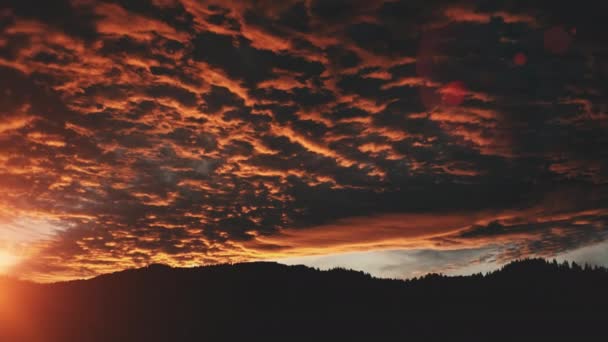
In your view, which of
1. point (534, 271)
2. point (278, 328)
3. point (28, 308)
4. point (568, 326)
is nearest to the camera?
point (568, 326)

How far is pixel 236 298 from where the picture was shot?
59.2 m

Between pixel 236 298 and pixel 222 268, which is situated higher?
pixel 222 268

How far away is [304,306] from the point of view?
57406mm

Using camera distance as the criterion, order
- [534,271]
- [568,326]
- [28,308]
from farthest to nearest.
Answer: [28,308]
[534,271]
[568,326]

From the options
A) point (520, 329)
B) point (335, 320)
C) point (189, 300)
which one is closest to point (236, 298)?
point (189, 300)

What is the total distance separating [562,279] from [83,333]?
57.0 meters

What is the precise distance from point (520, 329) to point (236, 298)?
33644 millimetres

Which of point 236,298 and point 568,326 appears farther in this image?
point 236,298

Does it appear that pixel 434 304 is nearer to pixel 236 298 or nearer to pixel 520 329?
pixel 520 329

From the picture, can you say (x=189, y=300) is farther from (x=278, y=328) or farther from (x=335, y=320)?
(x=335, y=320)

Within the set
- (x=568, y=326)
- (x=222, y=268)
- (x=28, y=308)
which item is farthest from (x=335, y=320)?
(x=28, y=308)

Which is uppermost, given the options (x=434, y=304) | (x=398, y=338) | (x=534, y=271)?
(x=534, y=271)

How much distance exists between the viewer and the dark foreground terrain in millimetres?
44781

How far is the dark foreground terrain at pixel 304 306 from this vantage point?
4478 centimetres
